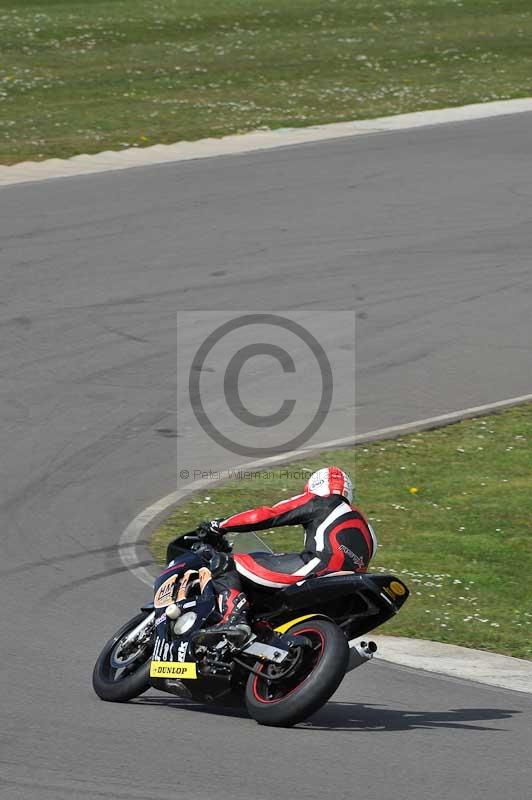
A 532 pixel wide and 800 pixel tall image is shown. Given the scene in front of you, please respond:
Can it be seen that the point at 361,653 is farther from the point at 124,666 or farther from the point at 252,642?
the point at 124,666

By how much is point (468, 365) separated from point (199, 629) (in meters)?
9.15

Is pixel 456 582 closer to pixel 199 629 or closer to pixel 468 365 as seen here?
pixel 199 629

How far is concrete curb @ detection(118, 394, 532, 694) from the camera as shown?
943cm

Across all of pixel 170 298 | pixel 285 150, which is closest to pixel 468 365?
pixel 170 298

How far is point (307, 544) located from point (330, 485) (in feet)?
1.27

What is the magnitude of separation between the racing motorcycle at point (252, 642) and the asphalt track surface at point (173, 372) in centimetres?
20

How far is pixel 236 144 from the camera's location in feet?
82.4

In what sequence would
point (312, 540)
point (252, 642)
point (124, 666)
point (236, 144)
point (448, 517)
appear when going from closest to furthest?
point (252, 642)
point (312, 540)
point (124, 666)
point (448, 517)
point (236, 144)

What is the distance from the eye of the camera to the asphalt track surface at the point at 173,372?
7.52 meters

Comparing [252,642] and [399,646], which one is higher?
[252,642]

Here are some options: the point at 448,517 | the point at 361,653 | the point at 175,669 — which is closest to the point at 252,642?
the point at 175,669

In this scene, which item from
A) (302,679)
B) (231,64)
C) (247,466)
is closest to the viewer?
(302,679)

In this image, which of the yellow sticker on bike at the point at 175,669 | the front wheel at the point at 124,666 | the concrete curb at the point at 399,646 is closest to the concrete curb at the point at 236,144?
the concrete curb at the point at 399,646

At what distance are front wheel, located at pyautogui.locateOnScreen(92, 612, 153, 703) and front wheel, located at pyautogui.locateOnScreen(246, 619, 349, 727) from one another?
0.76 metres
